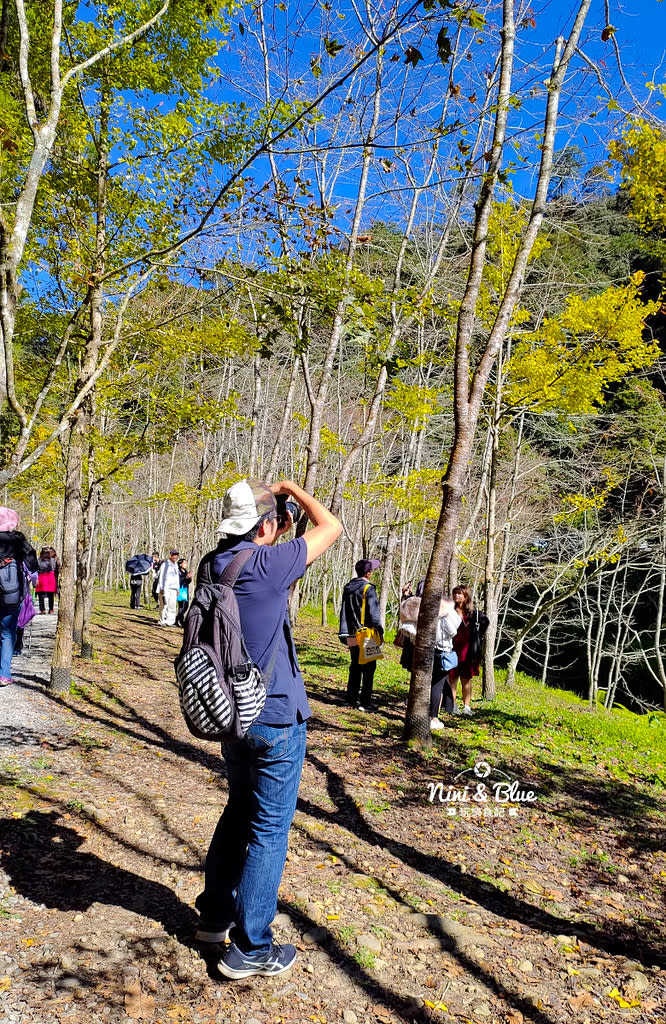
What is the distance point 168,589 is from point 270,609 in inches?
624

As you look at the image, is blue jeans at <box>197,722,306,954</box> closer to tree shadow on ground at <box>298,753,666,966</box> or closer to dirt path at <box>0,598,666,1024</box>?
dirt path at <box>0,598,666,1024</box>

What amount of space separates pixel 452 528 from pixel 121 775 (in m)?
3.70

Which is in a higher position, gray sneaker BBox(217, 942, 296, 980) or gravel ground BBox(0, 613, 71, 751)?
gray sneaker BBox(217, 942, 296, 980)

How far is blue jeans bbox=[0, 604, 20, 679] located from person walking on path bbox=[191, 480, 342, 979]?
5.52 m

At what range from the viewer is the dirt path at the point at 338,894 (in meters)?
2.79

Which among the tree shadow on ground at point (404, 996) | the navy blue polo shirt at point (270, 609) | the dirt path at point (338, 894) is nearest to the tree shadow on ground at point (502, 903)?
the dirt path at point (338, 894)

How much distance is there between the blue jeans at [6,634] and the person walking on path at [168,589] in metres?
9.87

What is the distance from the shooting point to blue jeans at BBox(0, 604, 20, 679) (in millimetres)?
7438

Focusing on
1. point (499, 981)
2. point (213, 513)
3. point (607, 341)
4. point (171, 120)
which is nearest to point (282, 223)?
point (171, 120)

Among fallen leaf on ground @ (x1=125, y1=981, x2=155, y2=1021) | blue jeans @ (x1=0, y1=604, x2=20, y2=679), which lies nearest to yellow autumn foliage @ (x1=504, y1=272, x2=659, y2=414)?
blue jeans @ (x1=0, y1=604, x2=20, y2=679)

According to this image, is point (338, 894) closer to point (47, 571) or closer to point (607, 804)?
point (607, 804)

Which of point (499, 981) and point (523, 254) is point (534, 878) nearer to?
point (499, 981)

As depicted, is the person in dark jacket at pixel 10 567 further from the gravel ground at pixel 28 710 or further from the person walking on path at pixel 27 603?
the gravel ground at pixel 28 710

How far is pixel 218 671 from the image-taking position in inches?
97.0
